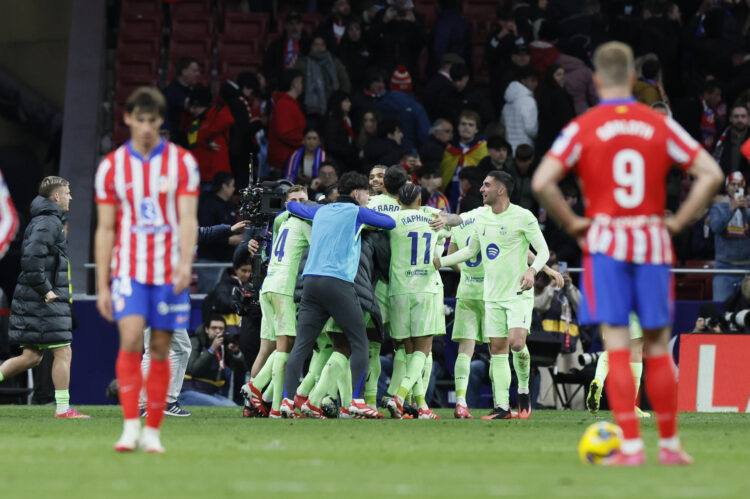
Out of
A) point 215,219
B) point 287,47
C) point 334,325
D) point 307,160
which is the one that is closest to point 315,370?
point 334,325

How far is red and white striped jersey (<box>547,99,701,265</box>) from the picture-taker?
722 centimetres

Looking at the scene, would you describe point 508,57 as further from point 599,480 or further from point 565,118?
point 599,480

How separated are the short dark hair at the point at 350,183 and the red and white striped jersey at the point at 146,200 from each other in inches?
193

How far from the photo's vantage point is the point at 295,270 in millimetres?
13391

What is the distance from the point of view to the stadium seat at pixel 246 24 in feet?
74.9

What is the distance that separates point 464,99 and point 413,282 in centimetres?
673

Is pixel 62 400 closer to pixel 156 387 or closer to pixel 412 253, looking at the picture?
pixel 412 253

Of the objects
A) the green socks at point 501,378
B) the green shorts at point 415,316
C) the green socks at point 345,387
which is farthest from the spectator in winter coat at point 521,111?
the green socks at point 345,387

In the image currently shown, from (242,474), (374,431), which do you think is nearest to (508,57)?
(374,431)

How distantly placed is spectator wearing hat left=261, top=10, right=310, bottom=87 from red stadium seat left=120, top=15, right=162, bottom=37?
3.00 metres

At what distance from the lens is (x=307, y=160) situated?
60.8 ft

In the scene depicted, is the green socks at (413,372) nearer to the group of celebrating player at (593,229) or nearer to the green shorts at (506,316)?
the green shorts at (506,316)

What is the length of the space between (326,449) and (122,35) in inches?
610

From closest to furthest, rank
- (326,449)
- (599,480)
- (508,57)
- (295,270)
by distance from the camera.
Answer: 1. (599,480)
2. (326,449)
3. (295,270)
4. (508,57)
